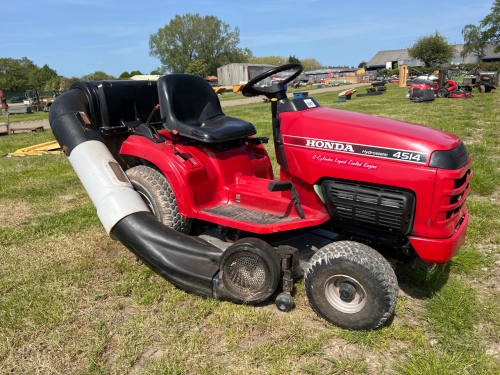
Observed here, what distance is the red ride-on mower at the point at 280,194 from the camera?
7.02 ft

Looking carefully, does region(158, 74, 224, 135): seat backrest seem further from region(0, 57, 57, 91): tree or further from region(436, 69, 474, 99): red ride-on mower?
region(0, 57, 57, 91): tree

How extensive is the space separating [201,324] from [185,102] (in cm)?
192

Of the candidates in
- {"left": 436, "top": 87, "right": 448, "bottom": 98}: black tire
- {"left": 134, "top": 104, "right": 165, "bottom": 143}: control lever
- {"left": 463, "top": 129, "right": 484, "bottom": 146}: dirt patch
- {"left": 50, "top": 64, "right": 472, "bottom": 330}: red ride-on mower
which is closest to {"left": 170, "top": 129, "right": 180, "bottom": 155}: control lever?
{"left": 50, "top": 64, "right": 472, "bottom": 330}: red ride-on mower

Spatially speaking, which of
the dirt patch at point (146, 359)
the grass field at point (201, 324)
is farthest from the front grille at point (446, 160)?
the dirt patch at point (146, 359)

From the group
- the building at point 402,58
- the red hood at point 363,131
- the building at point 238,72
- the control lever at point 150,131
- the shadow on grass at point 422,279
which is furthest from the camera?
the building at point 402,58

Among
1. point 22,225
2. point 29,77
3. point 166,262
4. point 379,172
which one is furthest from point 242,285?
point 29,77

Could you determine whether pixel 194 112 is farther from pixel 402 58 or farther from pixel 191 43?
pixel 402 58

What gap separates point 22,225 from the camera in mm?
3934

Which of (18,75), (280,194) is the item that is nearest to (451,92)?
(280,194)

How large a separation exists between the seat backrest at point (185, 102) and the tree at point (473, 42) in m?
80.9

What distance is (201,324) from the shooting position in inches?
93.3

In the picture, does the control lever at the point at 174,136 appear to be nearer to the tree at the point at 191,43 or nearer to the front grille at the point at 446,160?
the front grille at the point at 446,160

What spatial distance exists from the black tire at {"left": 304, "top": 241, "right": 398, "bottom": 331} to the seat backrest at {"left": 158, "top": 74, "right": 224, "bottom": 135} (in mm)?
1611

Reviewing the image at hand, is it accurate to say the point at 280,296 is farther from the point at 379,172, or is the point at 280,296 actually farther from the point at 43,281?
the point at 43,281
